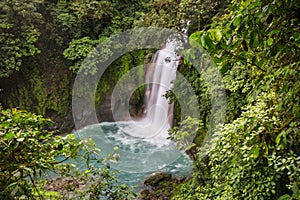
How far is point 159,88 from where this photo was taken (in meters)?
8.09

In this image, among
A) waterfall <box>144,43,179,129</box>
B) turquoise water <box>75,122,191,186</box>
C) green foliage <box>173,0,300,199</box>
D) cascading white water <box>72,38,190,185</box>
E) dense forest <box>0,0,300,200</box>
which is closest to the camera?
green foliage <box>173,0,300,199</box>

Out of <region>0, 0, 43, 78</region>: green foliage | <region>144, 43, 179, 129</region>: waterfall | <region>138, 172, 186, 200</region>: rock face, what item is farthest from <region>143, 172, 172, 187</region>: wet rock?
<region>0, 0, 43, 78</region>: green foliage

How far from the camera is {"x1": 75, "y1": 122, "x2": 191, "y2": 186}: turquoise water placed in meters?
6.43

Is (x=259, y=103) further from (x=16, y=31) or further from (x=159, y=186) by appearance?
(x=16, y=31)

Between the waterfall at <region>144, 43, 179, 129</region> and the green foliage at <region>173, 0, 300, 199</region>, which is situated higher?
the waterfall at <region>144, 43, 179, 129</region>

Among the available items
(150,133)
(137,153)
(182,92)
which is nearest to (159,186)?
A: (137,153)

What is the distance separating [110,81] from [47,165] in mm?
7850

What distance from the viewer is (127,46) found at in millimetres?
8508

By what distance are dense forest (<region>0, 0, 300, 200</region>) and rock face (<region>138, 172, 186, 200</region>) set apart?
0.40 feet

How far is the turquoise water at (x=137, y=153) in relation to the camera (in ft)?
21.1

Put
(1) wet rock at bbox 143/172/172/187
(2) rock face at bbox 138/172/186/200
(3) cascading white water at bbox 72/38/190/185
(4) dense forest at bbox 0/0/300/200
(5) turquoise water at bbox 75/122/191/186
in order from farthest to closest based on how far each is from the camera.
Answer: (3) cascading white water at bbox 72/38/190/185 → (5) turquoise water at bbox 75/122/191/186 → (1) wet rock at bbox 143/172/172/187 → (2) rock face at bbox 138/172/186/200 → (4) dense forest at bbox 0/0/300/200

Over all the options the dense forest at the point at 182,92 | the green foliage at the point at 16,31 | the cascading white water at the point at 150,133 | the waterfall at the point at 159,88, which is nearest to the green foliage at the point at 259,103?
the dense forest at the point at 182,92

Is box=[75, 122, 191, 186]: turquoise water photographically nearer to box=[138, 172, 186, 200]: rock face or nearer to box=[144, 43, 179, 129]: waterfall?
box=[138, 172, 186, 200]: rock face

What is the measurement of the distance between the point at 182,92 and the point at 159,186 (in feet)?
6.73
